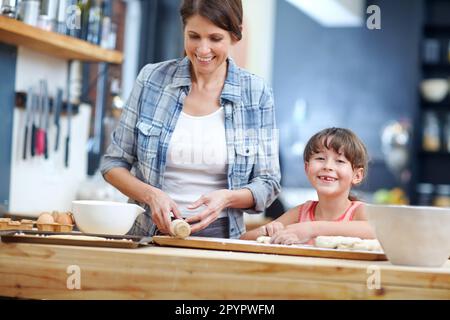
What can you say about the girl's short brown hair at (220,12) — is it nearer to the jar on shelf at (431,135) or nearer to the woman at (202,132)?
the woman at (202,132)

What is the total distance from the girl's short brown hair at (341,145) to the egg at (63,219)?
0.59 metres

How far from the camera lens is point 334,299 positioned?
1.42m

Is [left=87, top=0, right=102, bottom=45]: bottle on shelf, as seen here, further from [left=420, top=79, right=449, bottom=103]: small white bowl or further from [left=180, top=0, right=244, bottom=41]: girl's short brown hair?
[left=420, top=79, right=449, bottom=103]: small white bowl

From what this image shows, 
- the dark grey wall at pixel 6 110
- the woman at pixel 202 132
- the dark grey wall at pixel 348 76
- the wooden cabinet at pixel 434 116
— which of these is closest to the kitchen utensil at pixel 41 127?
the dark grey wall at pixel 6 110

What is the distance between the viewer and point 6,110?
11.8 feet

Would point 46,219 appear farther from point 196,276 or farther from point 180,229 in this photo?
point 196,276

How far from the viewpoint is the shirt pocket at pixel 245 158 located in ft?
7.15

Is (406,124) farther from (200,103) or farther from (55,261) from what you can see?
(55,261)

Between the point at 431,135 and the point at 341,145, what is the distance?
5.83 m

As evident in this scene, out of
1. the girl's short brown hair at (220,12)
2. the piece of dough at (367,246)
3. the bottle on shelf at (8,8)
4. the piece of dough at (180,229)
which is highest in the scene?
the bottle on shelf at (8,8)

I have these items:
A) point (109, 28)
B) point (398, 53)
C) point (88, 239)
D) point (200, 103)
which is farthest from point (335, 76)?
point (88, 239)

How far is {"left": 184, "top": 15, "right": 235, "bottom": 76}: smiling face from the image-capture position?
2084mm

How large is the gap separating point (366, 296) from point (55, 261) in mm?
553

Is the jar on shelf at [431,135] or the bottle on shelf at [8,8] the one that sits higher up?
the bottle on shelf at [8,8]
